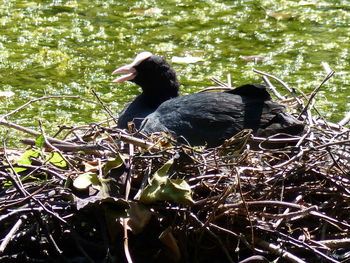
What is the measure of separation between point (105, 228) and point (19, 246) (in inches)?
13.8

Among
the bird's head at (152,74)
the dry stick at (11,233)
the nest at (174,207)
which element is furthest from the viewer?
the bird's head at (152,74)

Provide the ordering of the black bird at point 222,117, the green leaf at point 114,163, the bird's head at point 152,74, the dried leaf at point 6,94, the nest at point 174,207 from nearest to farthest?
1. the nest at point 174,207
2. the green leaf at point 114,163
3. the black bird at point 222,117
4. the bird's head at point 152,74
5. the dried leaf at point 6,94

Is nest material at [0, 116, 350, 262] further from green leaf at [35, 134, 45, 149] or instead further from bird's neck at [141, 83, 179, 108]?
bird's neck at [141, 83, 179, 108]

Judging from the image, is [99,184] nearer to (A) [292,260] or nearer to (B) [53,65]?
(A) [292,260]

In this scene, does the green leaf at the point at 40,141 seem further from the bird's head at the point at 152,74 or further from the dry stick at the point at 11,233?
the bird's head at the point at 152,74

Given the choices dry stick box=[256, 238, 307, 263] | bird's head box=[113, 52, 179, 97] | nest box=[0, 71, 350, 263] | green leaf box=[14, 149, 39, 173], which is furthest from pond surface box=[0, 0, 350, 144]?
dry stick box=[256, 238, 307, 263]

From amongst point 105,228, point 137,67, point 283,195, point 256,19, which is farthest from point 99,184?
point 256,19

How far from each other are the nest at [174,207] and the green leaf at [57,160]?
3 cm

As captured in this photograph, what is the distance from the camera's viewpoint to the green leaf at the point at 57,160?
383 centimetres

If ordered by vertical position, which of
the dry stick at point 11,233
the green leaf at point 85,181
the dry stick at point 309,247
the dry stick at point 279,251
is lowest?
the dry stick at point 279,251

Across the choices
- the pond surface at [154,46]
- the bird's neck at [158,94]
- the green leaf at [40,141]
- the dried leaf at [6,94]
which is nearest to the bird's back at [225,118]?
the bird's neck at [158,94]

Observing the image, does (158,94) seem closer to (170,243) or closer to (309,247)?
(170,243)

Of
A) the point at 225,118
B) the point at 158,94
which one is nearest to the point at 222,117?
the point at 225,118

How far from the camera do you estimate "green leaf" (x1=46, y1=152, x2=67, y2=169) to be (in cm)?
383
